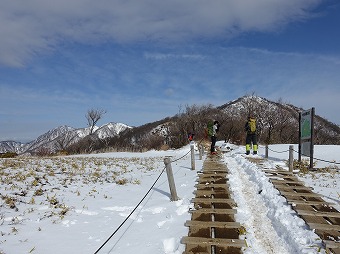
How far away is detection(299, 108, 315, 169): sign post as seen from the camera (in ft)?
38.7

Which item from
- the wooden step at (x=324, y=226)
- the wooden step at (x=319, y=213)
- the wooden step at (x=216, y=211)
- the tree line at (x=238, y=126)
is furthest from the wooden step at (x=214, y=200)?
the tree line at (x=238, y=126)

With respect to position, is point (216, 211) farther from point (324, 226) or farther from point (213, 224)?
point (324, 226)

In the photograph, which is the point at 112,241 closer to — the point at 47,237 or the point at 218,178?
the point at 47,237

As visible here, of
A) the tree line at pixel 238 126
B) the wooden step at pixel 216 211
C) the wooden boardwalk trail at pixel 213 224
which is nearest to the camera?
the wooden boardwalk trail at pixel 213 224

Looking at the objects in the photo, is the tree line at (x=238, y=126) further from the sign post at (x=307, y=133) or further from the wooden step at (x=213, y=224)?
the wooden step at (x=213, y=224)

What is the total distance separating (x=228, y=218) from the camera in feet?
18.6

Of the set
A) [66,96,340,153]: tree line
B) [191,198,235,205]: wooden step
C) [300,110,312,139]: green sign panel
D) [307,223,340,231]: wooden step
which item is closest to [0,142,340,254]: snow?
[307,223,340,231]: wooden step

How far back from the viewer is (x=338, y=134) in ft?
168

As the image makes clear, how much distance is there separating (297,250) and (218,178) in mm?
5218

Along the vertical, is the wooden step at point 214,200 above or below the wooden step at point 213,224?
above

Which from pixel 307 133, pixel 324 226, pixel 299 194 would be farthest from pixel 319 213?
pixel 307 133

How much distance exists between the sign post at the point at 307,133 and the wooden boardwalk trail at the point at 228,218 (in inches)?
159

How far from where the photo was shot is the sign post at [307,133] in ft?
38.7

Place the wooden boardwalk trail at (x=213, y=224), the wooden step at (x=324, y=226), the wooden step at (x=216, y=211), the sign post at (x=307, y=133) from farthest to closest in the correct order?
the sign post at (x=307, y=133) → the wooden step at (x=216, y=211) → the wooden step at (x=324, y=226) → the wooden boardwalk trail at (x=213, y=224)
